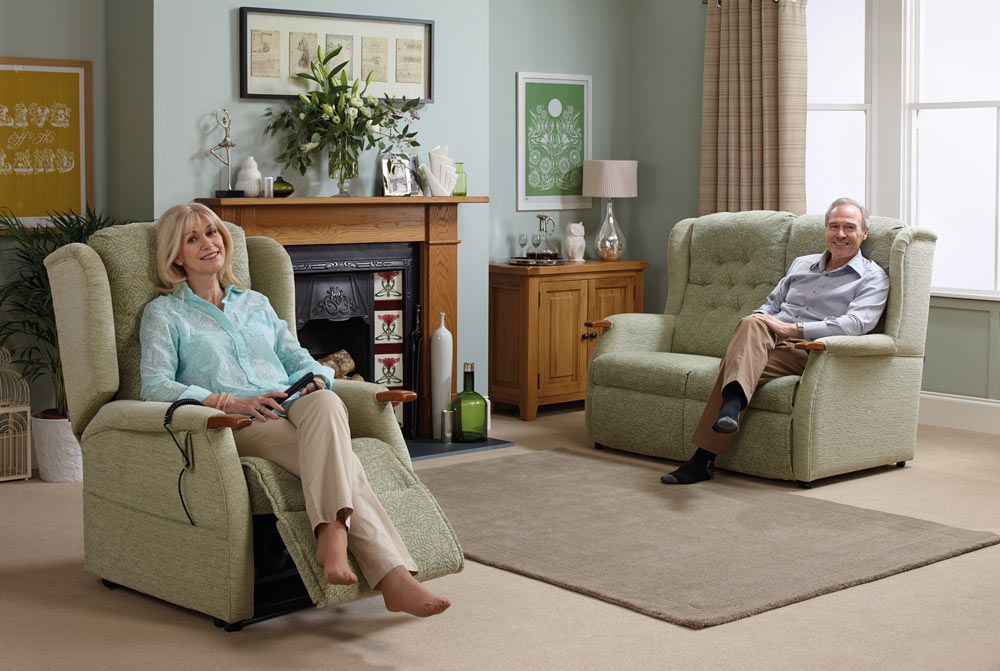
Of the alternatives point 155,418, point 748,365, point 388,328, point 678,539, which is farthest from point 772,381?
point 155,418

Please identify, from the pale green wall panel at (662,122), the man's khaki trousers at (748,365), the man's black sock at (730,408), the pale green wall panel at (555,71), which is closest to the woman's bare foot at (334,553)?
the man's black sock at (730,408)

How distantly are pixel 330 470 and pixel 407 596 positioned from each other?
384 mm

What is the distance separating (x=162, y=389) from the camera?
3.46m

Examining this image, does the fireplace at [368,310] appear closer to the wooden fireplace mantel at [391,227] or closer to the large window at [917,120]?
the wooden fireplace mantel at [391,227]

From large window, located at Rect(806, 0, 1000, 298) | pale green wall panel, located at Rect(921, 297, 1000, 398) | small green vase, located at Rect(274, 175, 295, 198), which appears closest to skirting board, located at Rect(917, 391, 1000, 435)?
pale green wall panel, located at Rect(921, 297, 1000, 398)

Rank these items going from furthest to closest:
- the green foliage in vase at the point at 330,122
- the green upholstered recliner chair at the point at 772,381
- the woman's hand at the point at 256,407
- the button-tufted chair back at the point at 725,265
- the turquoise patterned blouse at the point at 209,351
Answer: the button-tufted chair back at the point at 725,265 → the green foliage in vase at the point at 330,122 → the green upholstered recliner chair at the point at 772,381 → the turquoise patterned blouse at the point at 209,351 → the woman's hand at the point at 256,407

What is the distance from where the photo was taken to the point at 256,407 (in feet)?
11.2

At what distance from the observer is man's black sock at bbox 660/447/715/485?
4855 millimetres

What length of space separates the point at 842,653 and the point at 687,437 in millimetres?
2139

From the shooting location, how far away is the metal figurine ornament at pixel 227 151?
5188mm

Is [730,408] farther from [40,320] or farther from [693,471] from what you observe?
[40,320]

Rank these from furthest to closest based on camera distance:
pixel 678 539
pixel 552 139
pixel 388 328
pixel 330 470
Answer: pixel 552 139 → pixel 388 328 → pixel 678 539 → pixel 330 470

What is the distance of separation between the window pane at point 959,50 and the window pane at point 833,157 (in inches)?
15.7

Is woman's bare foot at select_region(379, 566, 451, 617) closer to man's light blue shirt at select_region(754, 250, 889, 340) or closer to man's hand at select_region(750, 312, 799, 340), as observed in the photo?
man's hand at select_region(750, 312, 799, 340)
